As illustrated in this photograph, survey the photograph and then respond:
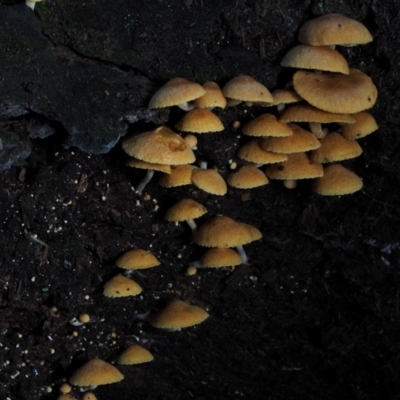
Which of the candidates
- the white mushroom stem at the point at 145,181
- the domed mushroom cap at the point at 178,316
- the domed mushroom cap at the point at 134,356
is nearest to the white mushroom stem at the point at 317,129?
the white mushroom stem at the point at 145,181

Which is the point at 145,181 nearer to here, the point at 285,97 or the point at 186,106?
the point at 186,106

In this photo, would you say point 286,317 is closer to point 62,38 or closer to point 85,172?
point 85,172

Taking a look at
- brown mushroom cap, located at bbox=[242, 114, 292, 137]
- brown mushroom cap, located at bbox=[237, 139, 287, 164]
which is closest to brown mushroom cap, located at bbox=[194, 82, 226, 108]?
brown mushroom cap, located at bbox=[242, 114, 292, 137]

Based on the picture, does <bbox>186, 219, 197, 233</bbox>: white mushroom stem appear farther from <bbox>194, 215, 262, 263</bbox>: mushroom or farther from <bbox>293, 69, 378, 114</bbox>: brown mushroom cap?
<bbox>293, 69, 378, 114</bbox>: brown mushroom cap

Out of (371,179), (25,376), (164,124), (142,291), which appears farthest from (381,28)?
(25,376)

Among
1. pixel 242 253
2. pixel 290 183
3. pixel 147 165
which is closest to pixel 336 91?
pixel 290 183

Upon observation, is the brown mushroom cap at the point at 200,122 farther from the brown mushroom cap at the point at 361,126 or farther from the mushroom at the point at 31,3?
the mushroom at the point at 31,3
